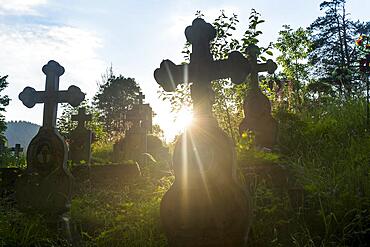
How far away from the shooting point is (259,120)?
22.6 feet

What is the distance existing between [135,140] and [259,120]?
18.7 feet

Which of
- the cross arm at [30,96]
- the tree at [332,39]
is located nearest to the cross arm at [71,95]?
the cross arm at [30,96]

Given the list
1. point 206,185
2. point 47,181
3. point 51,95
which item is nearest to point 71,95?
point 51,95

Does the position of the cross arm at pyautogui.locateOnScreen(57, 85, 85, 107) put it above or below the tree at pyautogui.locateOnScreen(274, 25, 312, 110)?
below

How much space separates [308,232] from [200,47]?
2148mm

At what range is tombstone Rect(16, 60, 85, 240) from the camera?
510 centimetres

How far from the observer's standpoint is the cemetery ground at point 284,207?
3.46 m

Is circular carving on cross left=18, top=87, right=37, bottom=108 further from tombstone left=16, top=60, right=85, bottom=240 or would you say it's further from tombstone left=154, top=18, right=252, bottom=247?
tombstone left=154, top=18, right=252, bottom=247

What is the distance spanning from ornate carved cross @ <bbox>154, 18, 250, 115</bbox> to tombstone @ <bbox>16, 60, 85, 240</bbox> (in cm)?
276

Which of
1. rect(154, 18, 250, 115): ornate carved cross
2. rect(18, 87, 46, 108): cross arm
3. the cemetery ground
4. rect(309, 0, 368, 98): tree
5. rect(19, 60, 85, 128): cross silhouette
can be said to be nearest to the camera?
rect(154, 18, 250, 115): ornate carved cross

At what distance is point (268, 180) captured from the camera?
4.70 metres

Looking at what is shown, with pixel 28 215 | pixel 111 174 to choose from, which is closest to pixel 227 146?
pixel 28 215

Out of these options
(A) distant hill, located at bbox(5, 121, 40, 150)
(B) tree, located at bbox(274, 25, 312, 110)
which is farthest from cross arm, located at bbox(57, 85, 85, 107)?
(A) distant hill, located at bbox(5, 121, 40, 150)

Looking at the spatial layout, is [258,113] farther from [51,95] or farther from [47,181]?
[47,181]
